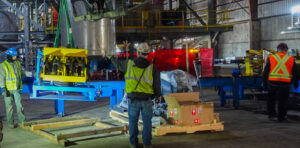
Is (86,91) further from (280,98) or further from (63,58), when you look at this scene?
(280,98)

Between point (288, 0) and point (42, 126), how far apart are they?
22.2 metres

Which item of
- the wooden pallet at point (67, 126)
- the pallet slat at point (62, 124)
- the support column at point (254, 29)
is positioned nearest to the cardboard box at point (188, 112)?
the wooden pallet at point (67, 126)

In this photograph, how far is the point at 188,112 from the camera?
24.0 ft

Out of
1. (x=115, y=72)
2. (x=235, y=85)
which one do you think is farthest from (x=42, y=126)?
(x=235, y=85)

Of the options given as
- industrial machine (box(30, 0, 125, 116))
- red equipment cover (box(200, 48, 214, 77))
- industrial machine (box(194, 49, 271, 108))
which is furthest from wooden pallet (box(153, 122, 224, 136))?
red equipment cover (box(200, 48, 214, 77))

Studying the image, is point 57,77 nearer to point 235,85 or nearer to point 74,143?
point 74,143

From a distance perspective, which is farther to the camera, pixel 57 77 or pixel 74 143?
pixel 57 77

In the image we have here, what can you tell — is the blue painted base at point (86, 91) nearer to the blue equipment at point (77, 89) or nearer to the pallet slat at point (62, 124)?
the blue equipment at point (77, 89)

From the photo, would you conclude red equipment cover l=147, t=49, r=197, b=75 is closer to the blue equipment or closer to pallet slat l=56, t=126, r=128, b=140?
the blue equipment

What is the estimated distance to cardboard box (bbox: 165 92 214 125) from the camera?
24.0 feet

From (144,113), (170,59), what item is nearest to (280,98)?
(144,113)

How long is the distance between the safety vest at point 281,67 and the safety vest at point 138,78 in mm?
3818

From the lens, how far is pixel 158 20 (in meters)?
21.8

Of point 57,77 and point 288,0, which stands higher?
point 288,0
